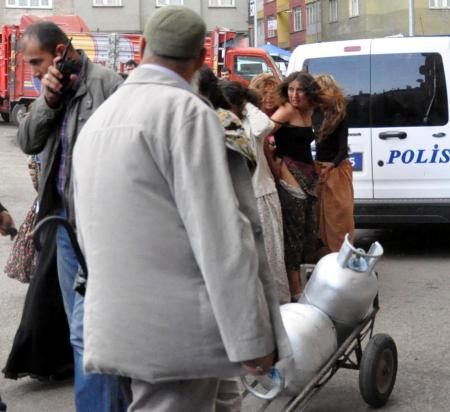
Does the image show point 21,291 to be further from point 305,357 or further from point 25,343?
point 305,357

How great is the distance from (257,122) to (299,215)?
89 centimetres

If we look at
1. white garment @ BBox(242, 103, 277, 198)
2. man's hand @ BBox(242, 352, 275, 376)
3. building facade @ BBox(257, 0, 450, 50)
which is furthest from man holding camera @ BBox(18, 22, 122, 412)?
building facade @ BBox(257, 0, 450, 50)

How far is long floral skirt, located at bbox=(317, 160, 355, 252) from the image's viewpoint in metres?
7.17

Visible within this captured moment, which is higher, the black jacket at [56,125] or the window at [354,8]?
the window at [354,8]

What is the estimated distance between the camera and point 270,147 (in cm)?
648

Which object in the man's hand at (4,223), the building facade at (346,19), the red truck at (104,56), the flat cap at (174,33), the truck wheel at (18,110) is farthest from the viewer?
the building facade at (346,19)

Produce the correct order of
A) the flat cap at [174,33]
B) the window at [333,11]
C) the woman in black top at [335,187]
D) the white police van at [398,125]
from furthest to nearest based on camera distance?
the window at [333,11] → the white police van at [398,125] → the woman in black top at [335,187] → the flat cap at [174,33]

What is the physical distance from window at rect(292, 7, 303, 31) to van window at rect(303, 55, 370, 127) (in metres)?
52.8

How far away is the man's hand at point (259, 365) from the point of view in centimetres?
249

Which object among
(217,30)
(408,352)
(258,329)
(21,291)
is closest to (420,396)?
(408,352)

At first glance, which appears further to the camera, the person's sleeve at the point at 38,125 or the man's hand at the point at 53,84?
the person's sleeve at the point at 38,125

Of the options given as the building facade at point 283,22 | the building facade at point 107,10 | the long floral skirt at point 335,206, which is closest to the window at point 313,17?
the building facade at point 283,22

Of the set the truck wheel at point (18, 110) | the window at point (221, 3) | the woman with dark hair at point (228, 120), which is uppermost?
the window at point (221, 3)

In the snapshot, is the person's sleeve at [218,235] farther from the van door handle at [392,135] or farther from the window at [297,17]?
the window at [297,17]
